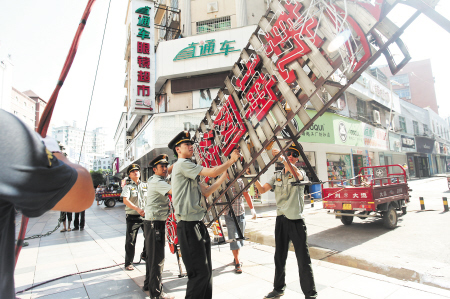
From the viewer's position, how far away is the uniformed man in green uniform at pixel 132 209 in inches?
201

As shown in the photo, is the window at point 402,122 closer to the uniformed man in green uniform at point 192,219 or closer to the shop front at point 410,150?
the shop front at point 410,150

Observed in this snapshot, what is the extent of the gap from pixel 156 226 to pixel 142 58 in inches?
499

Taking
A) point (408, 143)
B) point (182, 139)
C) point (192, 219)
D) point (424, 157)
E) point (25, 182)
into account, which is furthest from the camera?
point (424, 157)

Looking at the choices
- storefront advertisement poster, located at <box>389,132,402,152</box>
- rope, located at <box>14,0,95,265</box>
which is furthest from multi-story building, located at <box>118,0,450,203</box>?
rope, located at <box>14,0,95,265</box>

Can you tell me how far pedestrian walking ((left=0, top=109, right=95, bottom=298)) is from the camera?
792 mm

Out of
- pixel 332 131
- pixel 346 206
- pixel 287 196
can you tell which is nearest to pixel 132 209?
pixel 287 196

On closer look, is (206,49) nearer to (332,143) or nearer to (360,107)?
(332,143)

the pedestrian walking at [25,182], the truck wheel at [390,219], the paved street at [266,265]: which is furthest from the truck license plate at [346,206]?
the pedestrian walking at [25,182]

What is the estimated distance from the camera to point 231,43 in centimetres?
1431

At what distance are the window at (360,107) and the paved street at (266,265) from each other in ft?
47.9

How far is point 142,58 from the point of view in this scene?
14383 mm

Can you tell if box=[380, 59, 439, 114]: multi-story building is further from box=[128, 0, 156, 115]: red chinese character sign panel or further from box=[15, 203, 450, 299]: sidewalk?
box=[15, 203, 450, 299]: sidewalk

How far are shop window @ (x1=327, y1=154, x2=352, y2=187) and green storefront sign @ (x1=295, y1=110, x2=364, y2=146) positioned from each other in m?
1.91

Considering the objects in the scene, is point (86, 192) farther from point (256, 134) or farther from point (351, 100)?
point (351, 100)
